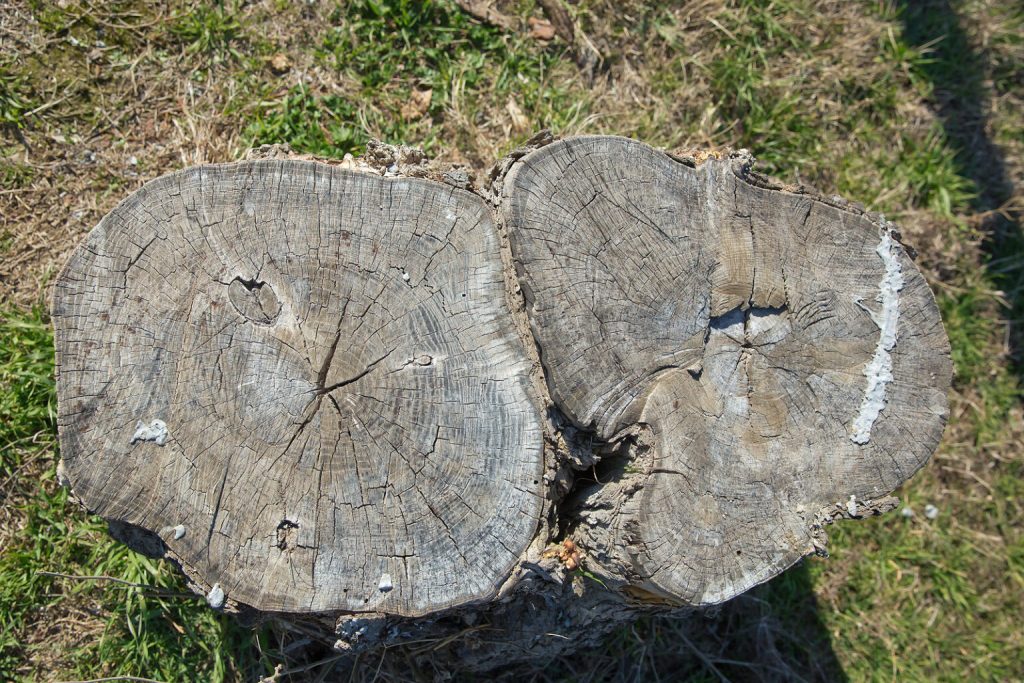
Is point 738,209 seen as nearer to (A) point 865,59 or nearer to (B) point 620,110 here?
(B) point 620,110

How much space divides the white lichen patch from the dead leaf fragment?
96.5 inches

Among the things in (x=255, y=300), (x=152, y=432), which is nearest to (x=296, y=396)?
(x=255, y=300)

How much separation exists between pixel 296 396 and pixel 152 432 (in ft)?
1.27

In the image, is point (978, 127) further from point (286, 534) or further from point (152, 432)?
point (152, 432)

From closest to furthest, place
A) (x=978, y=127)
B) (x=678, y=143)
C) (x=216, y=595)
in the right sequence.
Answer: (x=216, y=595), (x=678, y=143), (x=978, y=127)

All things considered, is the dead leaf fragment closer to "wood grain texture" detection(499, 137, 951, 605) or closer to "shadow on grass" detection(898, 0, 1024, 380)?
"wood grain texture" detection(499, 137, 951, 605)

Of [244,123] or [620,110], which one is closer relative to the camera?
[244,123]

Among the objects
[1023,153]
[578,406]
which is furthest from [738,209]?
[1023,153]

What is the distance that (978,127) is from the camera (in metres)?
3.85

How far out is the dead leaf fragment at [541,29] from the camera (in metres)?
3.29

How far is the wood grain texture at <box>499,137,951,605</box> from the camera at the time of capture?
1.92 meters

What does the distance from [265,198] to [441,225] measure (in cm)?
47

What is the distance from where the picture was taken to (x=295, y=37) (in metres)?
3.10

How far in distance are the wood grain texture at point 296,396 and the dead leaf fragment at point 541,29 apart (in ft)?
5.95
